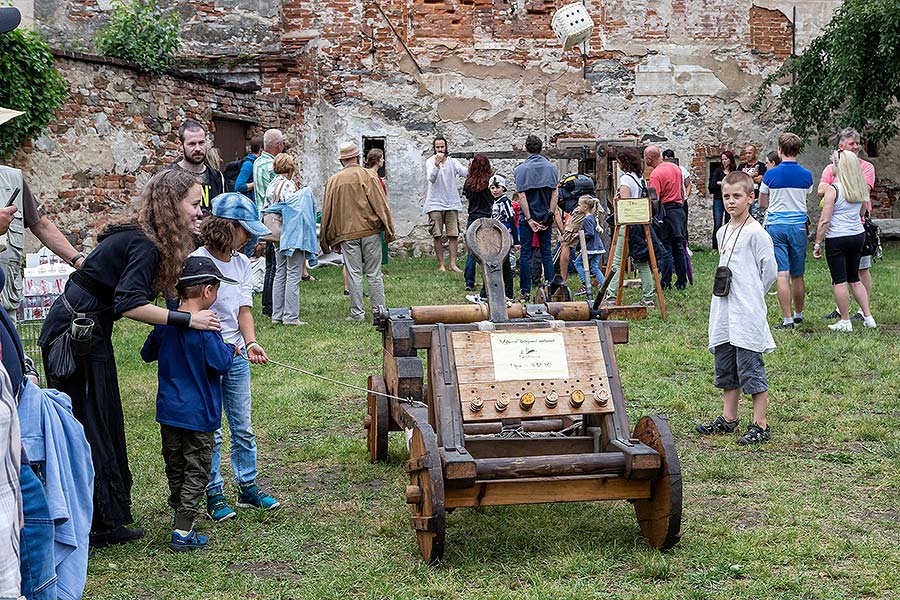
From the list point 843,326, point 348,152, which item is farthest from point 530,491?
point 348,152

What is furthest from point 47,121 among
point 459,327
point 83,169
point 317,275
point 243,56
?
point 459,327

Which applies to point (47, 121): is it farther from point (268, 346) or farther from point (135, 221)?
point (135, 221)

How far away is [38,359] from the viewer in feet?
27.5

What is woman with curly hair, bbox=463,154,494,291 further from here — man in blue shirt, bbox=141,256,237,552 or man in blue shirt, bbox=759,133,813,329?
man in blue shirt, bbox=141,256,237,552

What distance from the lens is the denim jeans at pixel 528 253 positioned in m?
12.6

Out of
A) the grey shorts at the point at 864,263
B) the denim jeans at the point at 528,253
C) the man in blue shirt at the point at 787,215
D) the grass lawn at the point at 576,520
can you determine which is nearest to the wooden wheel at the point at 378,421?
the grass lawn at the point at 576,520

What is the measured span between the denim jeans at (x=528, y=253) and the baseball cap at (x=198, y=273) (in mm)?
7947

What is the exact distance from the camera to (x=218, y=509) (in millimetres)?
5281

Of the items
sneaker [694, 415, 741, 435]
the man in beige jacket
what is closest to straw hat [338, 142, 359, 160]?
the man in beige jacket

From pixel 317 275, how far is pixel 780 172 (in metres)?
7.58

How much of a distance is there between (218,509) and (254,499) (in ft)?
0.77

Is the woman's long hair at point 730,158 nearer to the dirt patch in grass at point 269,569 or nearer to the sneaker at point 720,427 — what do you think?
the sneaker at point 720,427

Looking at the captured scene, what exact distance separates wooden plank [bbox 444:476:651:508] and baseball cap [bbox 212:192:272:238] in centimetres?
184

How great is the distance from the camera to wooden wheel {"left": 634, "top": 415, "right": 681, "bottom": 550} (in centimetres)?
446
